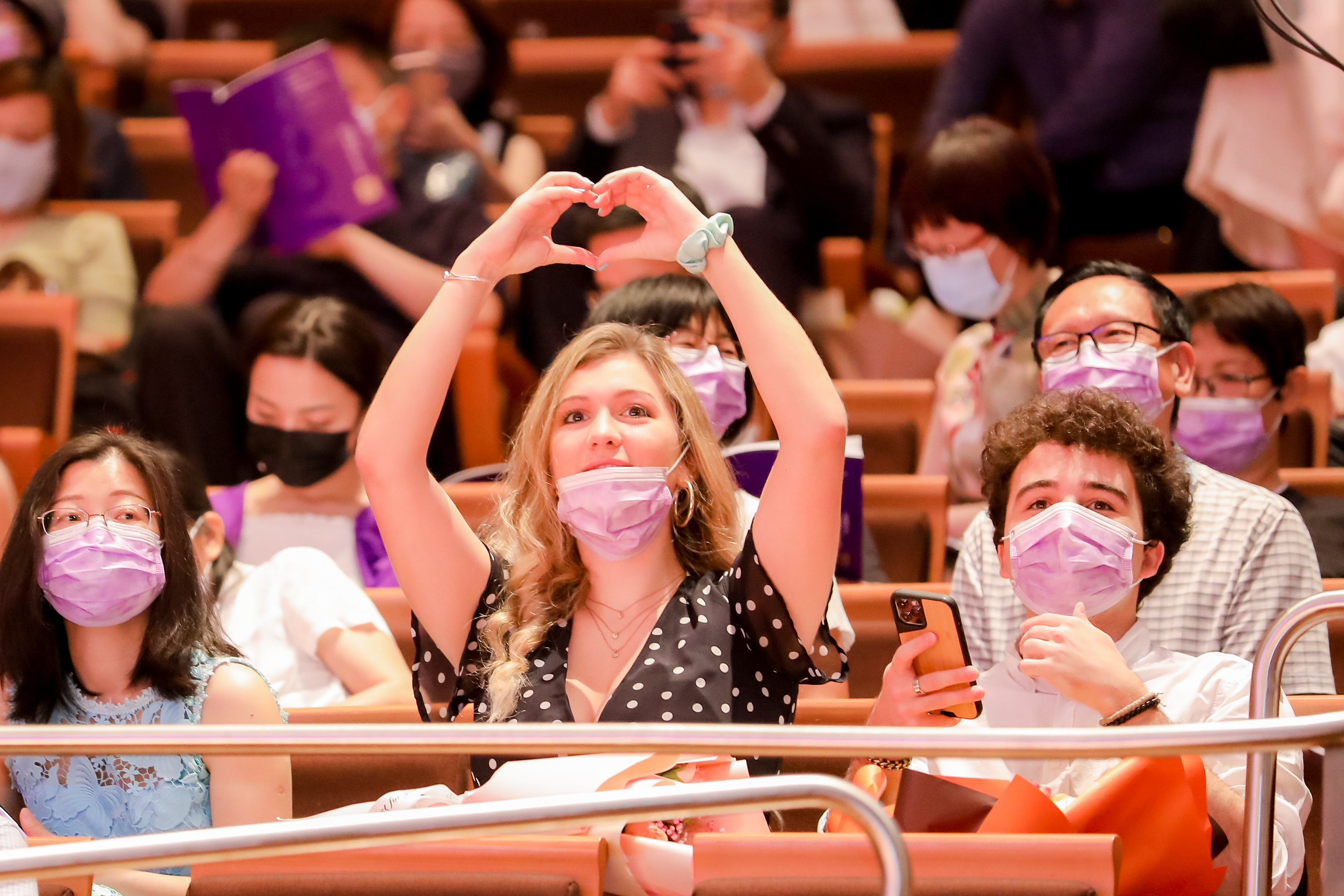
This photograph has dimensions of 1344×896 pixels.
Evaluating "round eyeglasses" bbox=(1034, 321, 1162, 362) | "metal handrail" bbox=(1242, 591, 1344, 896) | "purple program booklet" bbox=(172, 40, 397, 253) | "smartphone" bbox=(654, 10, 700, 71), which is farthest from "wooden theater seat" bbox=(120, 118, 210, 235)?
"metal handrail" bbox=(1242, 591, 1344, 896)

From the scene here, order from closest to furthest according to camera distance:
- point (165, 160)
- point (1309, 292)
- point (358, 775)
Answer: point (358, 775)
point (1309, 292)
point (165, 160)

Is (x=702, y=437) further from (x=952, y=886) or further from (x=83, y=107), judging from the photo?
(x=83, y=107)

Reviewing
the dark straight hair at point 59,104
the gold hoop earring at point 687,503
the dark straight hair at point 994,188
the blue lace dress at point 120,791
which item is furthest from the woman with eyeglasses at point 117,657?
the dark straight hair at point 59,104

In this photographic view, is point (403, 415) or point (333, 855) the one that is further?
point (403, 415)

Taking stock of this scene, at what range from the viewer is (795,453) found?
51.2 inches

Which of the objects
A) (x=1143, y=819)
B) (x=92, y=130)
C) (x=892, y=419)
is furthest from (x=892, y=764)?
(x=92, y=130)

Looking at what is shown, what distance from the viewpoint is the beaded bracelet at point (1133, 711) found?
3.94 ft

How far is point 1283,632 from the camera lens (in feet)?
3.60

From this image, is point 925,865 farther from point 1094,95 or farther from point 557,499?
point 1094,95

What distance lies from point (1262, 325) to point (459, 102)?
5.51 feet

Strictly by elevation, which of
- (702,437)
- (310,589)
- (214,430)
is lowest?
(214,430)

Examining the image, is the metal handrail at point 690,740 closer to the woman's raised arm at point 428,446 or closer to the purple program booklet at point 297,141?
the woman's raised arm at point 428,446

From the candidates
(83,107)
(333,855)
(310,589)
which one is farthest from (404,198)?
(333,855)

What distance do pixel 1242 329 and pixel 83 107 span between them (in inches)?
94.5
